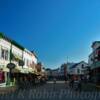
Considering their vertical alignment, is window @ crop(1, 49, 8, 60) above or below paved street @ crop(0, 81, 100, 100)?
above

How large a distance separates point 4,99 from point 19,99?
1062 millimetres

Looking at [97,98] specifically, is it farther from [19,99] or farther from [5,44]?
[5,44]

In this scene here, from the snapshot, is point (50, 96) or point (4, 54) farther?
point (4, 54)

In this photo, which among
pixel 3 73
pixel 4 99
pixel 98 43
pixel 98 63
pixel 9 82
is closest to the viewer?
pixel 4 99

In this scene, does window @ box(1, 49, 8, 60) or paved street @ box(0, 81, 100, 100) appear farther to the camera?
window @ box(1, 49, 8, 60)

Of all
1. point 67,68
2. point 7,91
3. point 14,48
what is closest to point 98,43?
point 14,48

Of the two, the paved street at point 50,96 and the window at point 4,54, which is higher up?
the window at point 4,54

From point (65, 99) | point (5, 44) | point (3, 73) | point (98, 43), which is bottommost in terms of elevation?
A: point (65, 99)

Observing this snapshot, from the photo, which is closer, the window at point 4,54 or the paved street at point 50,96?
the paved street at point 50,96

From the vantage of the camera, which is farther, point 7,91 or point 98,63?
point 98,63

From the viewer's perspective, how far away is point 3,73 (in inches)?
1734

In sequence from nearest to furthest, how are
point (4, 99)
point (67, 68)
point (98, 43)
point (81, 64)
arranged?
point (4, 99) → point (98, 43) → point (81, 64) → point (67, 68)

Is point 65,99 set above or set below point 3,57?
below

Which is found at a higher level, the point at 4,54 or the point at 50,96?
the point at 4,54
